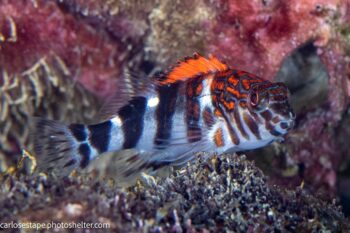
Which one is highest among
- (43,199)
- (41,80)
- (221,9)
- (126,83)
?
(221,9)

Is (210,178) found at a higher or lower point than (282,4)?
lower

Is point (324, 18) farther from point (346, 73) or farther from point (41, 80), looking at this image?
point (41, 80)

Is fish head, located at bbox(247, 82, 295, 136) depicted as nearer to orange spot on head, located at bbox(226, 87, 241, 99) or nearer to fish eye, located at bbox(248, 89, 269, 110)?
fish eye, located at bbox(248, 89, 269, 110)

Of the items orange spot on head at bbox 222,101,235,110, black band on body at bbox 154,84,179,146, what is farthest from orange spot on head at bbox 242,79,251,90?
black band on body at bbox 154,84,179,146

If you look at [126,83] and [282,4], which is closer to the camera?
[126,83]

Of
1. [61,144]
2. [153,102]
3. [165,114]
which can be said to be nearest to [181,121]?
[165,114]


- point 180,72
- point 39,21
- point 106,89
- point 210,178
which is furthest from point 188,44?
point 210,178

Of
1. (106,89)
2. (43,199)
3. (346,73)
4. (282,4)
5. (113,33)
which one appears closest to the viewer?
(43,199)

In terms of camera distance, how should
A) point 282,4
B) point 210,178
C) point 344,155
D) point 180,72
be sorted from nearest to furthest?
point 210,178
point 180,72
point 282,4
point 344,155
